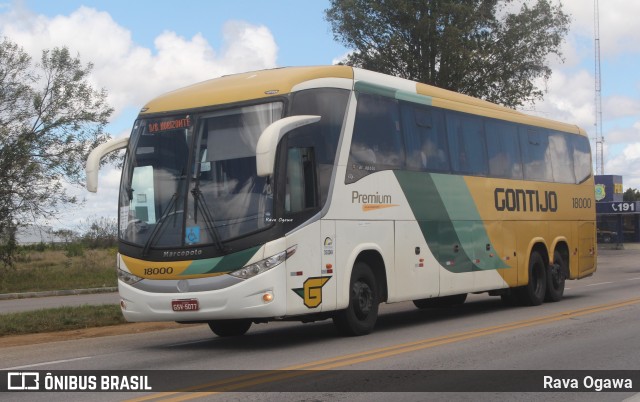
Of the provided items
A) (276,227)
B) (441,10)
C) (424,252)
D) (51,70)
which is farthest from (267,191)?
(441,10)

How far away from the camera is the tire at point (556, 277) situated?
19703 mm

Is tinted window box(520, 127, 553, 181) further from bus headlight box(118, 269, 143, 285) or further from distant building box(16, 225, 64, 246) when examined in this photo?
distant building box(16, 225, 64, 246)

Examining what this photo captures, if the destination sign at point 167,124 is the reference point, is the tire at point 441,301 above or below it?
below

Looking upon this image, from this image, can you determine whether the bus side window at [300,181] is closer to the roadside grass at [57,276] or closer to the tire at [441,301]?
the tire at [441,301]

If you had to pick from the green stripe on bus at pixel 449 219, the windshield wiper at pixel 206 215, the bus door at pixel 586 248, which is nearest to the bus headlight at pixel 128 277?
the windshield wiper at pixel 206 215

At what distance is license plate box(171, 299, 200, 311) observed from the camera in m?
11.8

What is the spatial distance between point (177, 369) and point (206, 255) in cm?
189

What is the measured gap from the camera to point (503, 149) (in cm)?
1822

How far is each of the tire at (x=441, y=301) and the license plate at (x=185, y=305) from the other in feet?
25.1

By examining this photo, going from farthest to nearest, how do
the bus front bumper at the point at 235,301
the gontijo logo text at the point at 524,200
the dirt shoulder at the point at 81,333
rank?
the gontijo logo text at the point at 524,200, the dirt shoulder at the point at 81,333, the bus front bumper at the point at 235,301

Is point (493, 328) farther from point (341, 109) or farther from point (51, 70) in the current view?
point (51, 70)

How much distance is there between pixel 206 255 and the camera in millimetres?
11852

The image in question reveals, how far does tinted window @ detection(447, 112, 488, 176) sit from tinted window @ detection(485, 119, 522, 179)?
0.34 meters

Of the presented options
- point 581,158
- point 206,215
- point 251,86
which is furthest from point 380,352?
point 581,158
